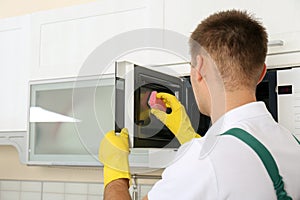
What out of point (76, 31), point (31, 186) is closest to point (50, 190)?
point (31, 186)

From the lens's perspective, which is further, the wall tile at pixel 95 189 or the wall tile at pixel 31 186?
the wall tile at pixel 31 186

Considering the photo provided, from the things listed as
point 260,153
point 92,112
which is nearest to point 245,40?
point 260,153

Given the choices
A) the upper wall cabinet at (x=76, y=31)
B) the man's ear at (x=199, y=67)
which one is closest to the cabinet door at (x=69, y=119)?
the upper wall cabinet at (x=76, y=31)

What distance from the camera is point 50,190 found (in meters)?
2.58

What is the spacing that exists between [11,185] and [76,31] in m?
1.07

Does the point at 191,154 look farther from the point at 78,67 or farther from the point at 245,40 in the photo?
the point at 78,67

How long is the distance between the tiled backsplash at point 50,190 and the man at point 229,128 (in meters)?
1.21

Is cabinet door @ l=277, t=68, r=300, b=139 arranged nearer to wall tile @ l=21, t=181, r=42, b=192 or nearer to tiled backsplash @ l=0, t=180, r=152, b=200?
tiled backsplash @ l=0, t=180, r=152, b=200

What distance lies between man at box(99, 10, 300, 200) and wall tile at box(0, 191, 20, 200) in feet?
5.25

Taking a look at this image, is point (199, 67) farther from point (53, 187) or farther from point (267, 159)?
point (53, 187)

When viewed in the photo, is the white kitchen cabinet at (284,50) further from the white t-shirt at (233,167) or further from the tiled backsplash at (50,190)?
the tiled backsplash at (50,190)

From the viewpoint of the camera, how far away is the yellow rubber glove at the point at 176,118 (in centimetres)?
149

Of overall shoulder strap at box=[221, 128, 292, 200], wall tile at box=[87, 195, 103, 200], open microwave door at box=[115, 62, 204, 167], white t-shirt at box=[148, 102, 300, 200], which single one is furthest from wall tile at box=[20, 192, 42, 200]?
overall shoulder strap at box=[221, 128, 292, 200]

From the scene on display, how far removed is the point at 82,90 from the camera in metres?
2.01
